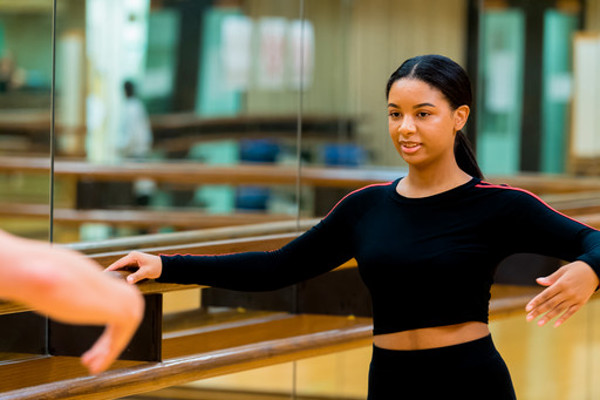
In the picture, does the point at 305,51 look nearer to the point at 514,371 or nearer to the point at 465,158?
the point at 514,371

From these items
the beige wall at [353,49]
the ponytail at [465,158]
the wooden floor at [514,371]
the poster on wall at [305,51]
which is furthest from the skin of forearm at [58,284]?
the poster on wall at [305,51]

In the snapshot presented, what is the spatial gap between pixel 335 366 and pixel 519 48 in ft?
19.4

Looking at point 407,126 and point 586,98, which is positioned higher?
point 586,98

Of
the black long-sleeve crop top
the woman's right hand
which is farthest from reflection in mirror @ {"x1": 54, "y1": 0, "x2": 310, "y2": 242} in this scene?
the black long-sleeve crop top

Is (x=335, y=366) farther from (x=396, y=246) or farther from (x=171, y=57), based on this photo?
(x=171, y=57)

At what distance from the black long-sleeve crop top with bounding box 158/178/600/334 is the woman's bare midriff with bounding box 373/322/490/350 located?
0.6 inches

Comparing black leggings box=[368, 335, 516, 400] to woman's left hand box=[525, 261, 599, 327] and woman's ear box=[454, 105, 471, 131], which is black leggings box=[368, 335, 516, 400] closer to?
woman's left hand box=[525, 261, 599, 327]

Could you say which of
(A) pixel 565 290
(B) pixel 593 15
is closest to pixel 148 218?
(A) pixel 565 290

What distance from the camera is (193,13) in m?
9.78

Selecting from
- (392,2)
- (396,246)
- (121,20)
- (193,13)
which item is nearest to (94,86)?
(121,20)

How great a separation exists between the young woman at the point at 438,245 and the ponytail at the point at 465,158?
106mm

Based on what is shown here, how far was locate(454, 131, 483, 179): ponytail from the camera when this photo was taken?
2.05 metres

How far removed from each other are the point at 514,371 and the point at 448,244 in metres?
3.48

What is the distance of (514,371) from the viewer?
5.10 metres
